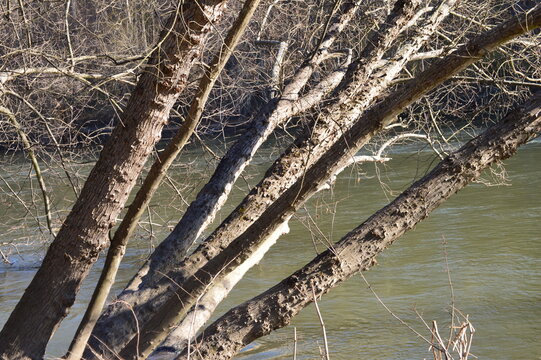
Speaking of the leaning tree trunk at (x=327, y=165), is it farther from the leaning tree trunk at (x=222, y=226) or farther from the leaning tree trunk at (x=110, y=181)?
the leaning tree trunk at (x=110, y=181)

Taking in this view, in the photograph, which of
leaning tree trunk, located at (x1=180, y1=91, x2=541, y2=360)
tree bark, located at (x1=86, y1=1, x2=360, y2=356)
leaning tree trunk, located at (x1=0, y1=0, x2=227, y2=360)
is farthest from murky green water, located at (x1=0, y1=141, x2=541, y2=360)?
leaning tree trunk, located at (x1=0, y1=0, x2=227, y2=360)

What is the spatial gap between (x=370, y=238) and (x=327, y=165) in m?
0.42

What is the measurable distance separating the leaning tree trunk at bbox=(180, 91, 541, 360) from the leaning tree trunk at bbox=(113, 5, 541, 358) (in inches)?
8.7

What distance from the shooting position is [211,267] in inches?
156

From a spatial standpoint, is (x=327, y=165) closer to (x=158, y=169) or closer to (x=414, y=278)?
(x=158, y=169)

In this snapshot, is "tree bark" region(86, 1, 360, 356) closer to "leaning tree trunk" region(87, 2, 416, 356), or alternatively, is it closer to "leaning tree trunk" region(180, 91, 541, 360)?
"leaning tree trunk" region(87, 2, 416, 356)

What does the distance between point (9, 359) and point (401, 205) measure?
2016 mm

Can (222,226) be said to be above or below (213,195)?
below

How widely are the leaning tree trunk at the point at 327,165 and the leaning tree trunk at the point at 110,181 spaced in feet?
1.54

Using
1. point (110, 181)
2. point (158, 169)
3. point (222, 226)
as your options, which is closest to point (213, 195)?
point (222, 226)

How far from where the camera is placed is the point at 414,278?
11.9 meters

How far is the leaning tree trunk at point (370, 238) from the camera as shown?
3.54m

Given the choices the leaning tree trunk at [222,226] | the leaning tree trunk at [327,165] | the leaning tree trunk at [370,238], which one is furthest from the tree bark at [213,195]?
the leaning tree trunk at [370,238]

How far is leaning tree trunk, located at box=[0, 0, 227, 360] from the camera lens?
11.8 ft
